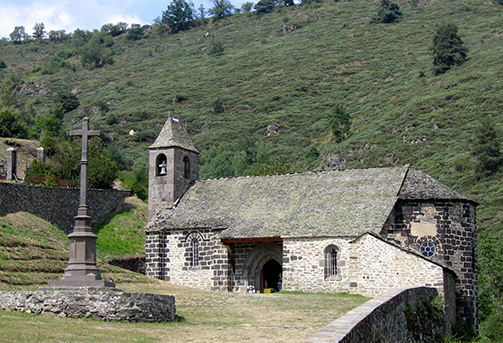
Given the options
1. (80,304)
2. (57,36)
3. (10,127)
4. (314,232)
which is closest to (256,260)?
(314,232)

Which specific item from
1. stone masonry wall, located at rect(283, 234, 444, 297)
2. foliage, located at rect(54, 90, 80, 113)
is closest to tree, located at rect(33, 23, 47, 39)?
foliage, located at rect(54, 90, 80, 113)

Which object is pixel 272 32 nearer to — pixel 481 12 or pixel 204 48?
pixel 204 48

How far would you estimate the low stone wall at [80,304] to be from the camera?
1720 centimetres

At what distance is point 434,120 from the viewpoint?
6444 centimetres

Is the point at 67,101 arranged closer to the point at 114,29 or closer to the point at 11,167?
the point at 11,167

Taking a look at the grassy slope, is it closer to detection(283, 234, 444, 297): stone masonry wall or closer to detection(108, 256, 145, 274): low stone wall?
detection(108, 256, 145, 274): low stone wall

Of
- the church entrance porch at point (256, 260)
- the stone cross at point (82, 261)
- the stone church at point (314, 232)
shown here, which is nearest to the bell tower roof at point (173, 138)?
the stone church at point (314, 232)

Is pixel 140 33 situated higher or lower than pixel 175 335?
higher

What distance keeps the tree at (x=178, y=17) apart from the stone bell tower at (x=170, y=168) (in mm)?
128084

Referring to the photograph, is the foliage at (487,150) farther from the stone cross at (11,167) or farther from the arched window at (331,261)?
the stone cross at (11,167)

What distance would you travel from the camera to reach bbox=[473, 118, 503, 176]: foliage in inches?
2106

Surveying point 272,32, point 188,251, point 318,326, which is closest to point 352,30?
point 272,32

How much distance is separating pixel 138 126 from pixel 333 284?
6538cm

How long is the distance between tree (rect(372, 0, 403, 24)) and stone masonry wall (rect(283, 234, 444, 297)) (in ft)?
331
